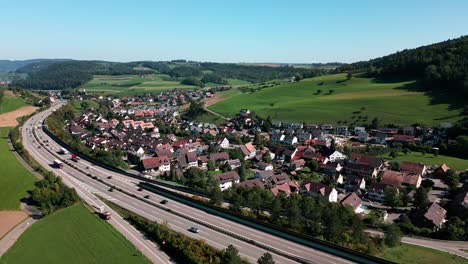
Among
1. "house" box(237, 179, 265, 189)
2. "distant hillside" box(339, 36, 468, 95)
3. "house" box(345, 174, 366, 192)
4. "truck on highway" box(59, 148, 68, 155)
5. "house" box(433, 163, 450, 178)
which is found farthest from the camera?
"distant hillside" box(339, 36, 468, 95)

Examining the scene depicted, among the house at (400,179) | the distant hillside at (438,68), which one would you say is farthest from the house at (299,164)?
the distant hillside at (438,68)

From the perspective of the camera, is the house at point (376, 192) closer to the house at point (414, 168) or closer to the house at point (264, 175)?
the house at point (414, 168)

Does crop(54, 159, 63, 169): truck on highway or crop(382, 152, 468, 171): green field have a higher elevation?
crop(382, 152, 468, 171): green field

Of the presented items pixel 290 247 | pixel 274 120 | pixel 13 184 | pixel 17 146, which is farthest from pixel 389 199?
pixel 17 146

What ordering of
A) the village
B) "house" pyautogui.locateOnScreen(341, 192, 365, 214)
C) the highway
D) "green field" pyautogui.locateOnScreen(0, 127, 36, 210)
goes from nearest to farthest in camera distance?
1. the highway
2. "house" pyautogui.locateOnScreen(341, 192, 365, 214)
3. the village
4. "green field" pyautogui.locateOnScreen(0, 127, 36, 210)

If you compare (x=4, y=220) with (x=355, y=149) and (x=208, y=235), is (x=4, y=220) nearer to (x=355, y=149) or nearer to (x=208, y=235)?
(x=208, y=235)

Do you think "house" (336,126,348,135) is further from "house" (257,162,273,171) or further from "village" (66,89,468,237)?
"house" (257,162,273,171)

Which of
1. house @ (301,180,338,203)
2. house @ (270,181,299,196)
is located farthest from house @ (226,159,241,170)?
house @ (301,180,338,203)
